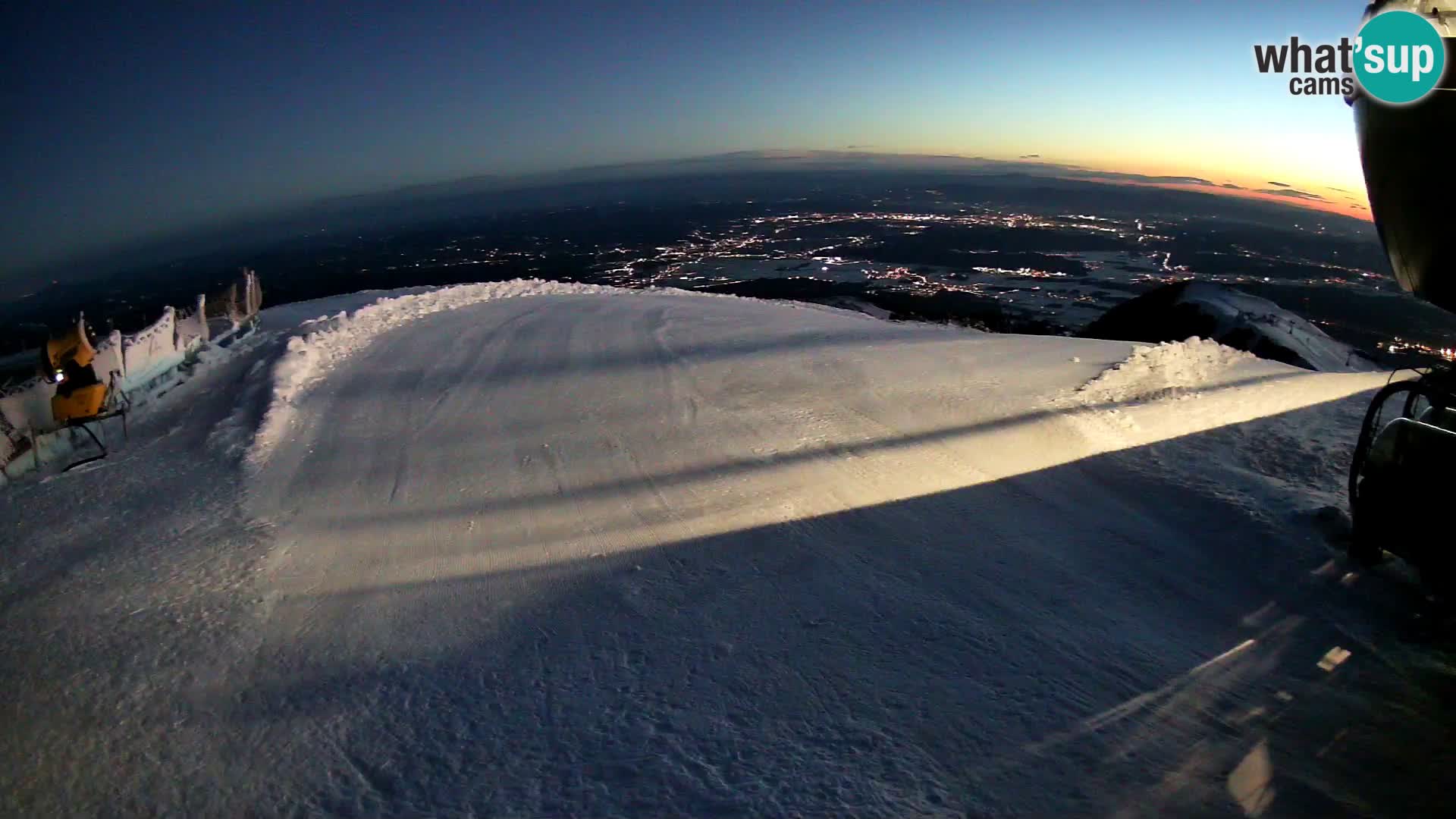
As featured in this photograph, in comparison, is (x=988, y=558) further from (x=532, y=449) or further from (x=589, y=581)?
(x=532, y=449)

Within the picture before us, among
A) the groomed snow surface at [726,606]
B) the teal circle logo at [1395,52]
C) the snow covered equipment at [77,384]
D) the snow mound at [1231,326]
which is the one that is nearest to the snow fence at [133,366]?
the snow covered equipment at [77,384]

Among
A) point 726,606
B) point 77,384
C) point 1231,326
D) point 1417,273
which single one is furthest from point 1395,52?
point 1231,326

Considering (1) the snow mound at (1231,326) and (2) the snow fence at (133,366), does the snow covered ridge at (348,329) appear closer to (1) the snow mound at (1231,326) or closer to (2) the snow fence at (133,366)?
(2) the snow fence at (133,366)

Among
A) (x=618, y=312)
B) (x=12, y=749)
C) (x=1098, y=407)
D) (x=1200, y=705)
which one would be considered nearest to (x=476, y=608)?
(x=12, y=749)

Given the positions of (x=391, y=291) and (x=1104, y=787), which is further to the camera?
(x=391, y=291)

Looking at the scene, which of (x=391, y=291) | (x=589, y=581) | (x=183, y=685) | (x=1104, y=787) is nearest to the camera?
(x=1104, y=787)
